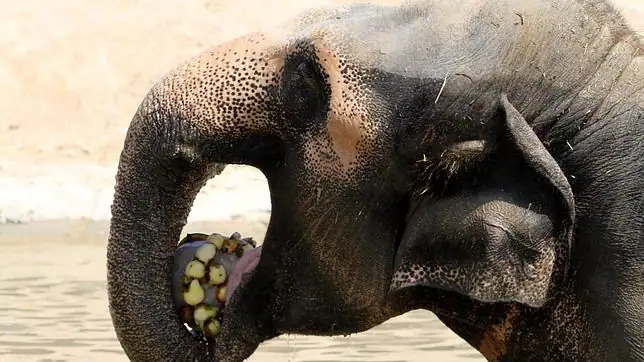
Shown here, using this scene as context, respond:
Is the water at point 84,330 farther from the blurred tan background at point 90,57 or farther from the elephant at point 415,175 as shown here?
the blurred tan background at point 90,57

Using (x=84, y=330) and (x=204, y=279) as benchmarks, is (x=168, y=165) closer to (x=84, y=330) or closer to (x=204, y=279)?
(x=204, y=279)

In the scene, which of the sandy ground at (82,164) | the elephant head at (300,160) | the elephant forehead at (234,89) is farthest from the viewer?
the sandy ground at (82,164)

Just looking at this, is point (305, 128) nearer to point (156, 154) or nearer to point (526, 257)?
point (156, 154)

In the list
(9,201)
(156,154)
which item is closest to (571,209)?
(156,154)

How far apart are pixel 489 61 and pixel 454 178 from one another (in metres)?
0.23

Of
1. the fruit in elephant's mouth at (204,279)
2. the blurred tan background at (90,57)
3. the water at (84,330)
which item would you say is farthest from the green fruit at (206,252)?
the blurred tan background at (90,57)

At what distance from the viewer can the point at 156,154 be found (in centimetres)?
302

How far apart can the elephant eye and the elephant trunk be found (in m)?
0.04

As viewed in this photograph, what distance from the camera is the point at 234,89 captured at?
2.99 meters

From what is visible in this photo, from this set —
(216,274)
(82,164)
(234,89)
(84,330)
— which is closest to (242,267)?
(216,274)

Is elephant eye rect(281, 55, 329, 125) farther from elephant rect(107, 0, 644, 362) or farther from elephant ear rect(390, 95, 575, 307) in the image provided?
elephant ear rect(390, 95, 575, 307)

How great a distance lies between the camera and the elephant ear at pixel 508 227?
2686mm

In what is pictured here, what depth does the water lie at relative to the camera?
7.42 metres

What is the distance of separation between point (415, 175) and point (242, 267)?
465 mm
